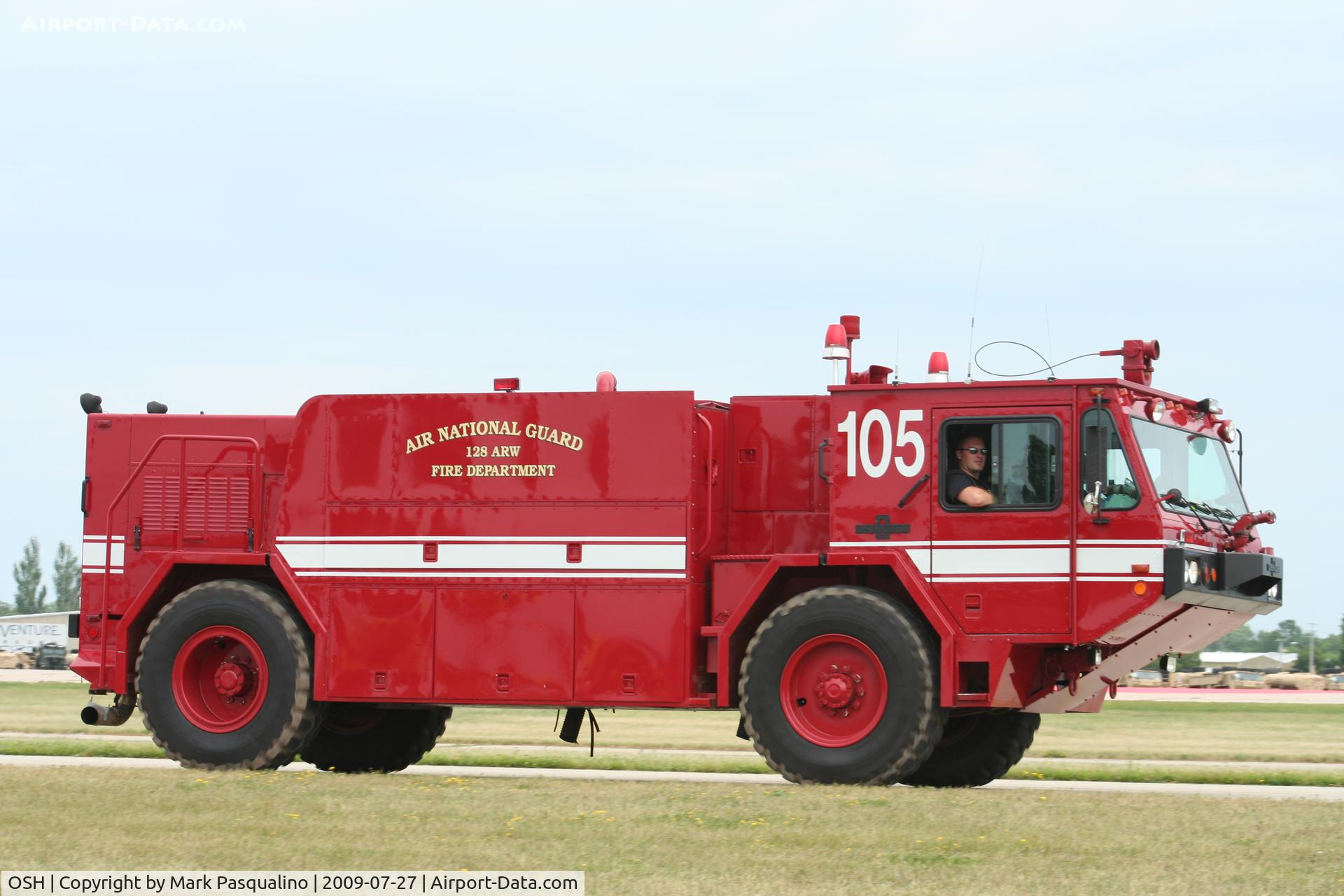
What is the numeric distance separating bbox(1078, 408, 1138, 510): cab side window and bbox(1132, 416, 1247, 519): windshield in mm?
239

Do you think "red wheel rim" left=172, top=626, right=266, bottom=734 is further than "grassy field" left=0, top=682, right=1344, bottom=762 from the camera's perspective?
No

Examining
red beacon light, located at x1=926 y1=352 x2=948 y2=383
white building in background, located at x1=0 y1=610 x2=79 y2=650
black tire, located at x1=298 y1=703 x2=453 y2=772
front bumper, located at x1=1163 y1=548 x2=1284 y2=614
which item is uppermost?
red beacon light, located at x1=926 y1=352 x2=948 y2=383

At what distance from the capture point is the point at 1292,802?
1355 centimetres

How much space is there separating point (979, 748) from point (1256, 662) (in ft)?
265

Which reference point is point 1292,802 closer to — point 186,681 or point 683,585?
point 683,585

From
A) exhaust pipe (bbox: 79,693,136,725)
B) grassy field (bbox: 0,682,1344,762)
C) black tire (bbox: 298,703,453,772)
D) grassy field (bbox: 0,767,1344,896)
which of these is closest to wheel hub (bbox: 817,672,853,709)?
grassy field (bbox: 0,767,1344,896)

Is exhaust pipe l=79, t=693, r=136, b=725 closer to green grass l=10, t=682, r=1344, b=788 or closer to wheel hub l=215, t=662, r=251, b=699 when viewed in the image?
wheel hub l=215, t=662, r=251, b=699

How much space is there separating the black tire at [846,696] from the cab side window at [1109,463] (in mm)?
1901

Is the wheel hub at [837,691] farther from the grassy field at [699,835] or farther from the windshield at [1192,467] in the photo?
the windshield at [1192,467]

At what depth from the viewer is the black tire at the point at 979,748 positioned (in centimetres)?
1619

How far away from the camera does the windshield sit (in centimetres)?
1442

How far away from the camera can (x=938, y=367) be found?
15.2 metres

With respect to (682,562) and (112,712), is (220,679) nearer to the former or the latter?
(112,712)

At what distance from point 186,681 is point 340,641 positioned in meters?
1.59
